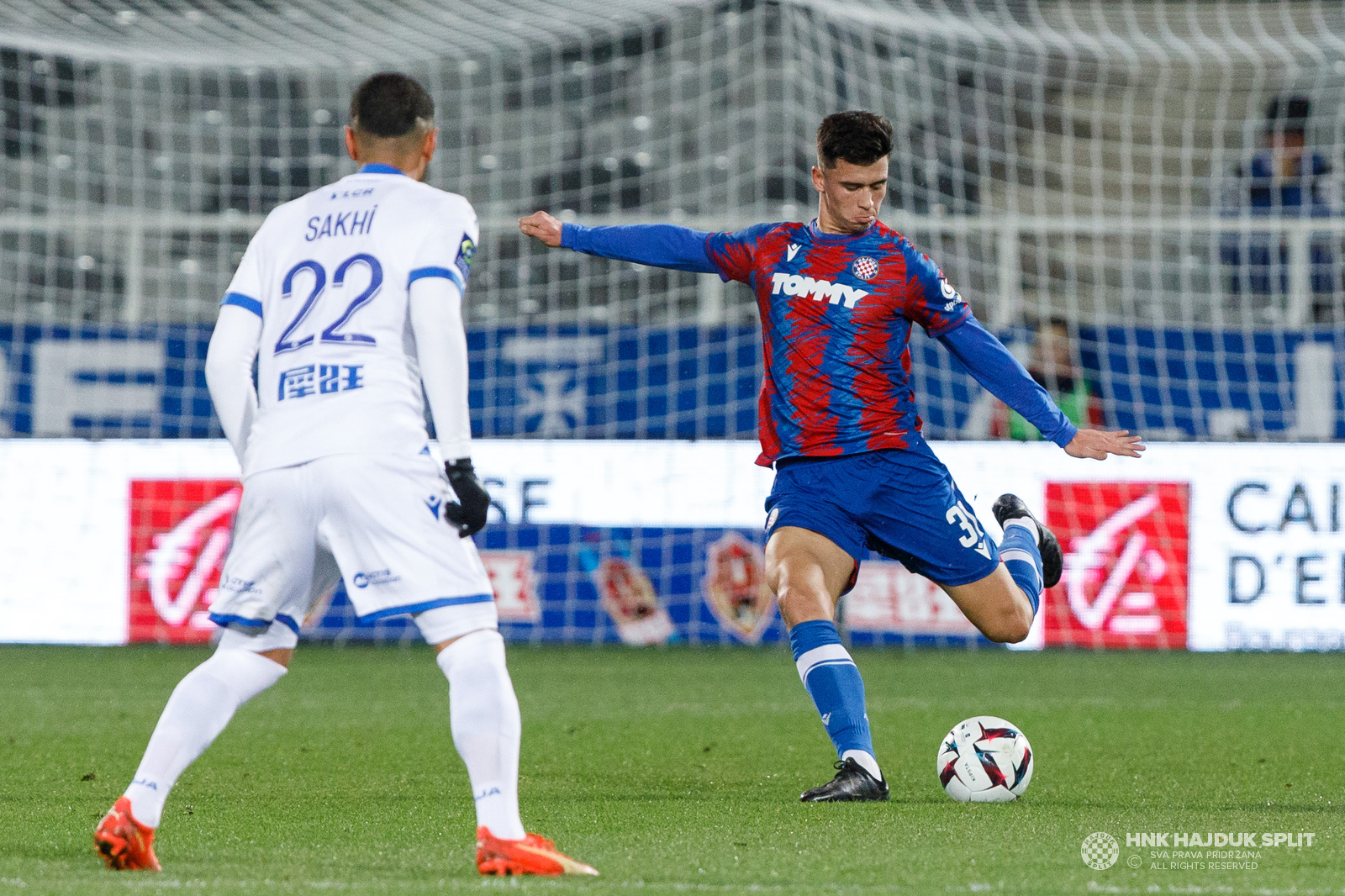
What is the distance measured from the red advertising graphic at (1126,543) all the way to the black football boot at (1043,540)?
485cm

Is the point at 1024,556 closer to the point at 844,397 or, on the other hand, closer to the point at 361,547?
the point at 844,397

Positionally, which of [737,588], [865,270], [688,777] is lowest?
[688,777]

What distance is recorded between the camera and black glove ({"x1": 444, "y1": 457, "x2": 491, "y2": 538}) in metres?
3.68

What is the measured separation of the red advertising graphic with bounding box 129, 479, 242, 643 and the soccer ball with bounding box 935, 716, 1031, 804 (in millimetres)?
6635

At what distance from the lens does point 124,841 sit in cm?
369

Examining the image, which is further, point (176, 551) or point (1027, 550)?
point (176, 551)

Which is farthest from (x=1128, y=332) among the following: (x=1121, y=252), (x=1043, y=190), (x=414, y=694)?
(x=414, y=694)

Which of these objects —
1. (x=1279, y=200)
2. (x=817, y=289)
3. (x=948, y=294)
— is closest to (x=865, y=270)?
(x=817, y=289)

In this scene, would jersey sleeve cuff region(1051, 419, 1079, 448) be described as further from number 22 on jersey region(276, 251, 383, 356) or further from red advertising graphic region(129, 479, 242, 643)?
red advertising graphic region(129, 479, 242, 643)

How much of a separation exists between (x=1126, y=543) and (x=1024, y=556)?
5320mm

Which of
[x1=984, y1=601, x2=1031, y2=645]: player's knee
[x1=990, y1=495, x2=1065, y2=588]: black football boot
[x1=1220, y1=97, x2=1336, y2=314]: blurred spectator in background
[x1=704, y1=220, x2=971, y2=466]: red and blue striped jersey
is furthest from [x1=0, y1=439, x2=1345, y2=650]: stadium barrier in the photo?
[x1=704, y1=220, x2=971, y2=466]: red and blue striped jersey

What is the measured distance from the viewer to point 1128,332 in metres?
11.7

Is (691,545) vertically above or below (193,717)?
above

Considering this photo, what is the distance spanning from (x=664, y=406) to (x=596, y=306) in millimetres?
1893
